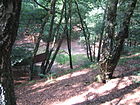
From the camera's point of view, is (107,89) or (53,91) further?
(53,91)

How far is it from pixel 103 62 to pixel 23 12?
7347mm

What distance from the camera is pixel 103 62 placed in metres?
6.18

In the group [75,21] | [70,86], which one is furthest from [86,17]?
[70,86]

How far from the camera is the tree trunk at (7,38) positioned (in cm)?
290

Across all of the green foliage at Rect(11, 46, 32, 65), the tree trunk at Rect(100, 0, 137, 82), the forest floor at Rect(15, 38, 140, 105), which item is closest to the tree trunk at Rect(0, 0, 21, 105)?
the forest floor at Rect(15, 38, 140, 105)

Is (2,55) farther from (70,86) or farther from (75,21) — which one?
(75,21)

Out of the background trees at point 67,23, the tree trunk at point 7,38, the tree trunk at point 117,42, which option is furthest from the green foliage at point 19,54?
the tree trunk at point 7,38

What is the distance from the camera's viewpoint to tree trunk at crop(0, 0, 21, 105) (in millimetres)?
2898

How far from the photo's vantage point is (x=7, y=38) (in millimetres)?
3035

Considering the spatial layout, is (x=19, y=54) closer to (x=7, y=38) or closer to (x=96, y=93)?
(x=96, y=93)

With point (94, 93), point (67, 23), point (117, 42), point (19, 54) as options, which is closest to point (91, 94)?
point (94, 93)

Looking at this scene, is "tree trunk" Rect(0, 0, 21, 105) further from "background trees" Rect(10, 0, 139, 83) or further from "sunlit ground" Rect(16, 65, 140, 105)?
"background trees" Rect(10, 0, 139, 83)

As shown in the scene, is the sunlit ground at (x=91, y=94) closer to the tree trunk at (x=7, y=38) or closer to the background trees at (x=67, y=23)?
the background trees at (x=67, y=23)

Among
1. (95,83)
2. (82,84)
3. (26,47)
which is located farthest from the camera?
(26,47)
